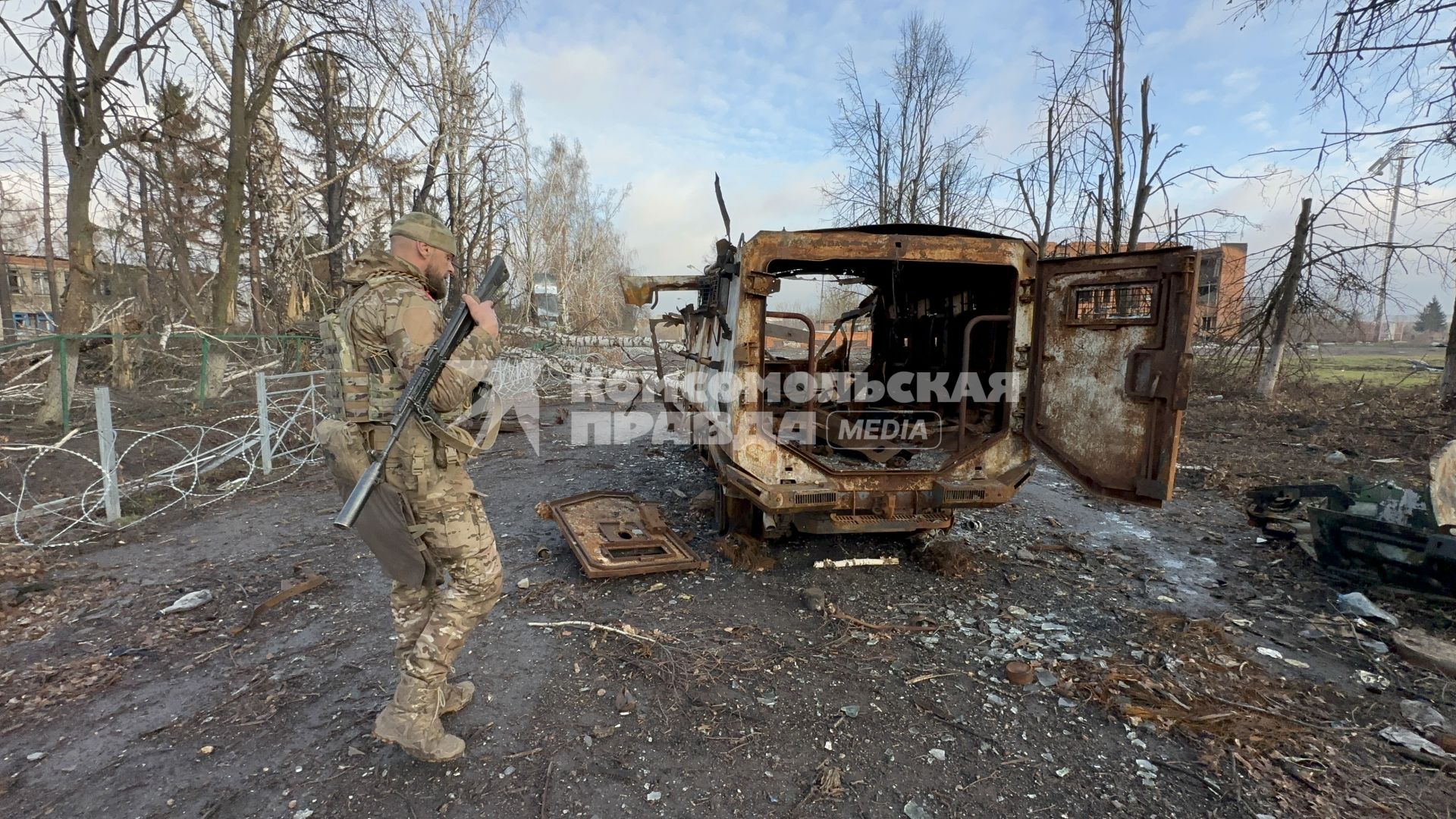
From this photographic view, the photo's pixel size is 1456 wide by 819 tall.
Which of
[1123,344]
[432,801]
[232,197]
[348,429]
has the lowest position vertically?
[432,801]

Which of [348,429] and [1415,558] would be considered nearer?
[348,429]

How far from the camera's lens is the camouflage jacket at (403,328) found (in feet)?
7.84

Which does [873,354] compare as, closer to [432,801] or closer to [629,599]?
[629,599]

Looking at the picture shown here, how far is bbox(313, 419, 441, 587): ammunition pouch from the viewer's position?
2436 millimetres

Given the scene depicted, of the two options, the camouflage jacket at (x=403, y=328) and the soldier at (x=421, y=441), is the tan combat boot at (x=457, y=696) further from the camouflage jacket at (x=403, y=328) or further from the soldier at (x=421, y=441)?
the camouflage jacket at (x=403, y=328)

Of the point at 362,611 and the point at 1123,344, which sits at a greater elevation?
the point at 1123,344

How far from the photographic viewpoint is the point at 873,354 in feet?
23.4

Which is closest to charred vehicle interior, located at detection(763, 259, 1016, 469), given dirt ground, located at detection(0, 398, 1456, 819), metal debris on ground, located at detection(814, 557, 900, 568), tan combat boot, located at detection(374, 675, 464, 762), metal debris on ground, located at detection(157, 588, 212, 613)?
metal debris on ground, located at detection(814, 557, 900, 568)

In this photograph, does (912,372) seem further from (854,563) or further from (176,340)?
(176,340)

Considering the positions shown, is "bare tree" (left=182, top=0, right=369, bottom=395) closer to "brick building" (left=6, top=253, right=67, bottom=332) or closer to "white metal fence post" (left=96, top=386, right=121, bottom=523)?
"white metal fence post" (left=96, top=386, right=121, bottom=523)

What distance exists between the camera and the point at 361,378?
8.04 ft

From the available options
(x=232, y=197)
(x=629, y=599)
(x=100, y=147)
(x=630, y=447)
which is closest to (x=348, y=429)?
(x=629, y=599)

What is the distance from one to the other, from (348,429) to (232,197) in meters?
11.0

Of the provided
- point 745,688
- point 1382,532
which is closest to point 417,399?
point 745,688
